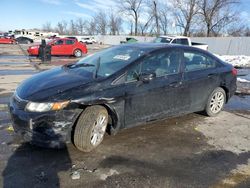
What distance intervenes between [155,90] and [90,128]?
134cm

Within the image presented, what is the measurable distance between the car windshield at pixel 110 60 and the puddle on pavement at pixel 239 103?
332cm

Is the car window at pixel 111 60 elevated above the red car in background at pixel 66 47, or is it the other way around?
the car window at pixel 111 60

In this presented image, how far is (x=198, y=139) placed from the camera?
5.11 m

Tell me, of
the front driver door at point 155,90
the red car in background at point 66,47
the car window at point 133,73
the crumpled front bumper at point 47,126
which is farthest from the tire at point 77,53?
the crumpled front bumper at point 47,126

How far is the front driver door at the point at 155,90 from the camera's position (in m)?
4.67

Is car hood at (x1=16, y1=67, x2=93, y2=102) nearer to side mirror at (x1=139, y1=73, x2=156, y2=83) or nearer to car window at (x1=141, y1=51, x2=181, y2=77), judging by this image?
side mirror at (x1=139, y1=73, x2=156, y2=83)

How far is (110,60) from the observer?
16.9 feet

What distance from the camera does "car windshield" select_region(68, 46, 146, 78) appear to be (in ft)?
15.6

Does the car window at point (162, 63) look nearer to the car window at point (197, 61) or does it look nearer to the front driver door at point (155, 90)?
the front driver door at point (155, 90)

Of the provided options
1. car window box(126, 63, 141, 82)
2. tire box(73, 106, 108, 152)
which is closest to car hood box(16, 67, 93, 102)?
tire box(73, 106, 108, 152)

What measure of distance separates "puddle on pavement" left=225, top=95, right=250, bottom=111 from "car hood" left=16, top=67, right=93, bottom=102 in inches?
166

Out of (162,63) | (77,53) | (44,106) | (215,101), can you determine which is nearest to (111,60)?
(162,63)

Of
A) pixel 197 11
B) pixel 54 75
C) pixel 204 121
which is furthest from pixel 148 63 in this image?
pixel 197 11

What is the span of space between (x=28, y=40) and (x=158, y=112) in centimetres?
5301
